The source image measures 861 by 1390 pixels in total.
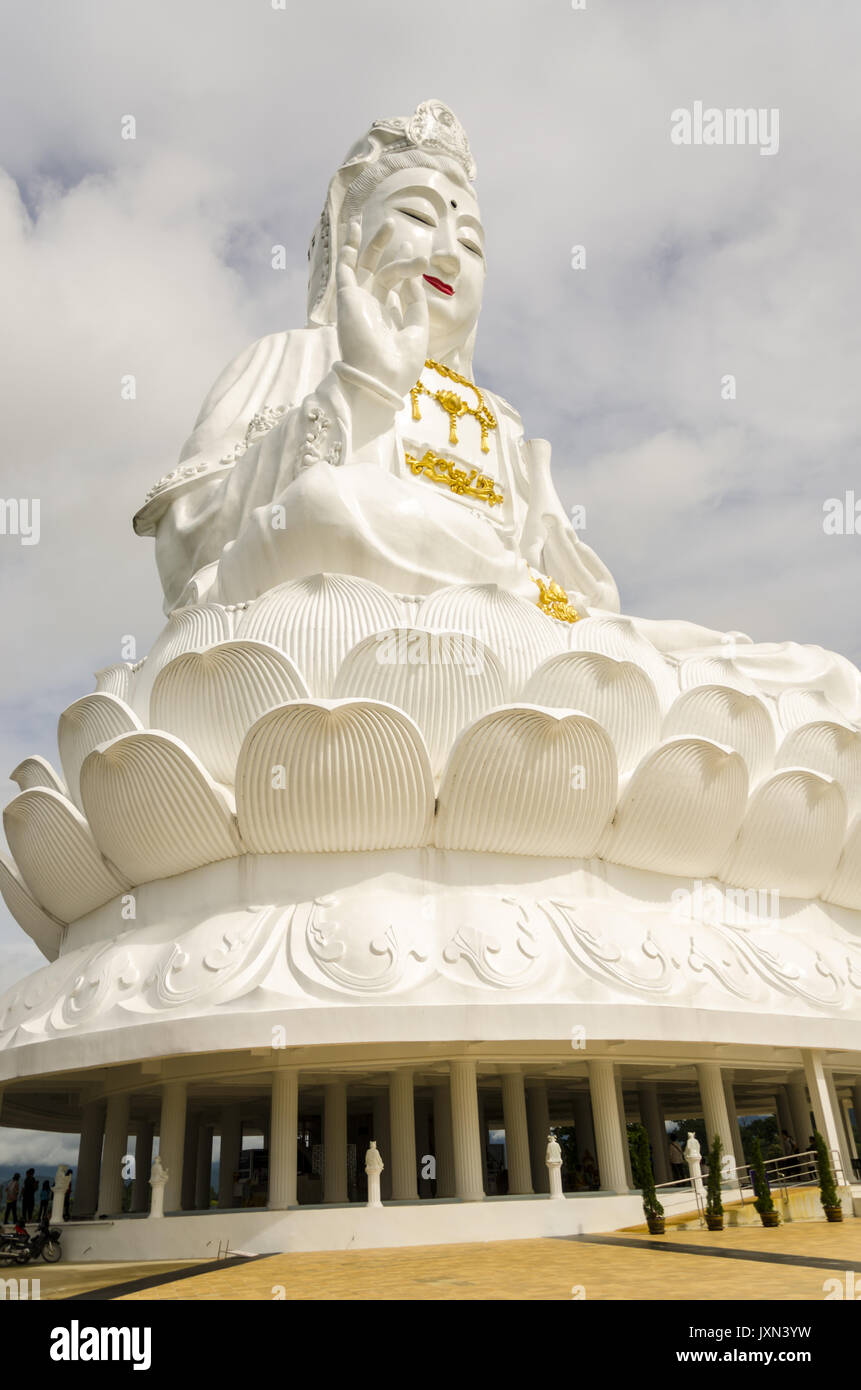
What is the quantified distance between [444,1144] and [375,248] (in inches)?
536

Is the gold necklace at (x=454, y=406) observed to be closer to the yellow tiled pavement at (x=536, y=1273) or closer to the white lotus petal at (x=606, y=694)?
the white lotus petal at (x=606, y=694)

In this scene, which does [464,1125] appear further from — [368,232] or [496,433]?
[368,232]

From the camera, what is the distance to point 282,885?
10.4 metres

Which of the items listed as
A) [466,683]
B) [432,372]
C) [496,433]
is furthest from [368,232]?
[466,683]

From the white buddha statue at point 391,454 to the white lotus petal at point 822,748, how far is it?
3.97ft

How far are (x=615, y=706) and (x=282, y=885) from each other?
3.94 m

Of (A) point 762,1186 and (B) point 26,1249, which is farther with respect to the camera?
(B) point 26,1249

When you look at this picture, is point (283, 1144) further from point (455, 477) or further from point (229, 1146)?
point (455, 477)

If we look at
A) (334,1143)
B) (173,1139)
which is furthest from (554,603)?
(173,1139)

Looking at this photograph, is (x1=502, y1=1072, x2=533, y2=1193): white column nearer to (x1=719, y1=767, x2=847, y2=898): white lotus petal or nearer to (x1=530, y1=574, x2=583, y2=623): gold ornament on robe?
(x1=719, y1=767, x2=847, y2=898): white lotus petal

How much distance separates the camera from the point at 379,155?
65.4 ft

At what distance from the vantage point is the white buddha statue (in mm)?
13047

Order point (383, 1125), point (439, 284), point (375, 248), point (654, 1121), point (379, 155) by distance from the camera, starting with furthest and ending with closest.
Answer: point (379, 155) < point (439, 284) < point (375, 248) < point (654, 1121) < point (383, 1125)
